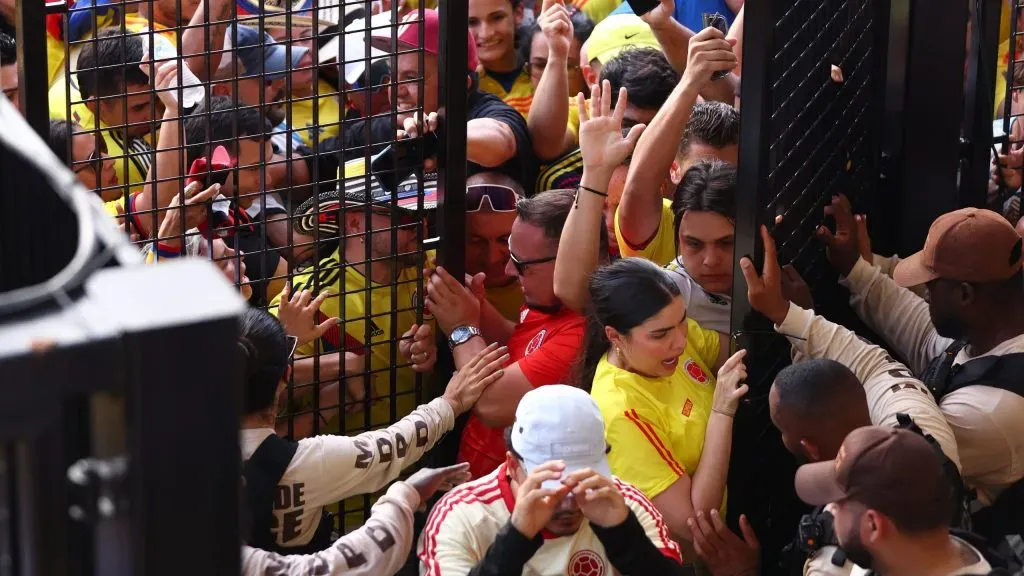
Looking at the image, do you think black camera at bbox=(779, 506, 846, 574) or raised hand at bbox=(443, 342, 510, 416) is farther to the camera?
raised hand at bbox=(443, 342, 510, 416)

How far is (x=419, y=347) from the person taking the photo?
3.85m

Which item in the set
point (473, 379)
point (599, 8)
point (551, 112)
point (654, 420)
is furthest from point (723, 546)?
point (599, 8)

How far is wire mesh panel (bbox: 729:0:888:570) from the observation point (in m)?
3.50

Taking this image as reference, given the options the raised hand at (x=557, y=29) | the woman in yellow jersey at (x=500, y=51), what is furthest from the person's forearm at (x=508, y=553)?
the woman in yellow jersey at (x=500, y=51)

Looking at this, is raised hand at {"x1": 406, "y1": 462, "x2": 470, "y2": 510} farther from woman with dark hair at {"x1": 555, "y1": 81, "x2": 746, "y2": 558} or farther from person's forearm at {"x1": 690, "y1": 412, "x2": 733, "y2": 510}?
person's forearm at {"x1": 690, "y1": 412, "x2": 733, "y2": 510}

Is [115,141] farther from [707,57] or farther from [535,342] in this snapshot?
[707,57]

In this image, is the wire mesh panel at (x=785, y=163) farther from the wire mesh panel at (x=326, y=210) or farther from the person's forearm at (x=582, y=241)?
the wire mesh panel at (x=326, y=210)

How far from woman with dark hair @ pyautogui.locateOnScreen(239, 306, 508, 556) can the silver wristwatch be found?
44 centimetres

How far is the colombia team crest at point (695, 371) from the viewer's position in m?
3.64

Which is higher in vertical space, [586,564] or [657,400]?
[657,400]

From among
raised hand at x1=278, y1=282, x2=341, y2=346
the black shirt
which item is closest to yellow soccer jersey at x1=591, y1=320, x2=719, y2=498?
raised hand at x1=278, y1=282, x2=341, y2=346

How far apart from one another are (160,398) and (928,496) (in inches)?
75.4

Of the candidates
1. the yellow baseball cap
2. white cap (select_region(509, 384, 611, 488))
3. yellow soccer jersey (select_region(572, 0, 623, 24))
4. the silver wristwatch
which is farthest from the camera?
yellow soccer jersey (select_region(572, 0, 623, 24))

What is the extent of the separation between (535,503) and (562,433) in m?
0.18
